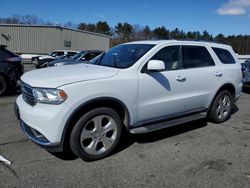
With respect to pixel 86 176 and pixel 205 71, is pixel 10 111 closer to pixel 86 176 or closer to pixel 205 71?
pixel 86 176

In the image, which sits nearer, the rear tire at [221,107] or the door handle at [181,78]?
the door handle at [181,78]

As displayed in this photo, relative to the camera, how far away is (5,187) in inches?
131

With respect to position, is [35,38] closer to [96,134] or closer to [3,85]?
[3,85]

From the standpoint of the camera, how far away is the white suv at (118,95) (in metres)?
3.76

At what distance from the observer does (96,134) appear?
162 inches

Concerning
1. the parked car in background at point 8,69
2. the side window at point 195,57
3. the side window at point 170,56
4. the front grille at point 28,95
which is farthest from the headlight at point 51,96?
the parked car in background at point 8,69

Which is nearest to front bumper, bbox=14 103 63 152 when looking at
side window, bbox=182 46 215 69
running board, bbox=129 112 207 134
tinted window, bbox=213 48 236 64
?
running board, bbox=129 112 207 134

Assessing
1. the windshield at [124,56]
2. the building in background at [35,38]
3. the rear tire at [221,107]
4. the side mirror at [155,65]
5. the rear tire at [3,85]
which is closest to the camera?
the side mirror at [155,65]

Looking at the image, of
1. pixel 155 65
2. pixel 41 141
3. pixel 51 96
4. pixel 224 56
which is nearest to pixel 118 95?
pixel 155 65

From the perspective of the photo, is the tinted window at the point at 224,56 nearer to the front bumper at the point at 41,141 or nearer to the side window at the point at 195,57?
the side window at the point at 195,57

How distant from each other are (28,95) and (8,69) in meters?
5.10

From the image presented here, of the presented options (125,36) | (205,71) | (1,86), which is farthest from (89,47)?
(125,36)

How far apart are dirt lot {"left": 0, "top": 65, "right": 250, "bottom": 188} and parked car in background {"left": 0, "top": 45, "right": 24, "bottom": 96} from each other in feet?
11.4

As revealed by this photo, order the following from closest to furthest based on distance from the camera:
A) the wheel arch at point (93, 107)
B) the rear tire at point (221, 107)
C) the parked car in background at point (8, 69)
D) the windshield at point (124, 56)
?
the wheel arch at point (93, 107) < the windshield at point (124, 56) < the rear tire at point (221, 107) < the parked car in background at point (8, 69)
